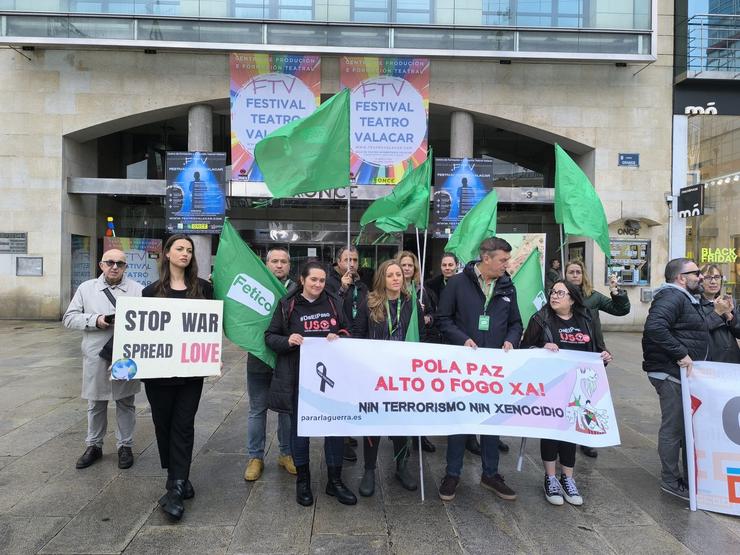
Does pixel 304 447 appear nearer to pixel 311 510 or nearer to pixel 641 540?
pixel 311 510

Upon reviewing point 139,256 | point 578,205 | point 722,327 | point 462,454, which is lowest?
point 462,454

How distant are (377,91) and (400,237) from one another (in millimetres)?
4736

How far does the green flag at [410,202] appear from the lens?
18.6 ft

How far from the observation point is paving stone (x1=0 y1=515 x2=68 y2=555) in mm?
3193

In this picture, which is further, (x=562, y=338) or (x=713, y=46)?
(x=713, y=46)

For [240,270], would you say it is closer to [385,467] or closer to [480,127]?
[385,467]

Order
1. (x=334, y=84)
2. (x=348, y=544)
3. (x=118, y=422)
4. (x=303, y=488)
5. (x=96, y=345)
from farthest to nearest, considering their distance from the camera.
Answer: (x=334, y=84), (x=118, y=422), (x=96, y=345), (x=303, y=488), (x=348, y=544)

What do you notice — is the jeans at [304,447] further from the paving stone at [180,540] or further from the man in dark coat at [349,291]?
the man in dark coat at [349,291]

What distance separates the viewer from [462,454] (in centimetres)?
403

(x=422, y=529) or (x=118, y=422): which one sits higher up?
(x=118, y=422)

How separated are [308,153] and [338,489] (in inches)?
113

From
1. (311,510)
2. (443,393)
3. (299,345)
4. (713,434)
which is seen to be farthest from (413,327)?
(713,434)

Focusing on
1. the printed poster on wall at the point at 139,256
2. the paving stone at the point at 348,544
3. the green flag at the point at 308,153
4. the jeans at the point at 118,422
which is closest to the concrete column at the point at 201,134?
the printed poster on wall at the point at 139,256

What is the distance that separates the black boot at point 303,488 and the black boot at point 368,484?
1.39 feet
